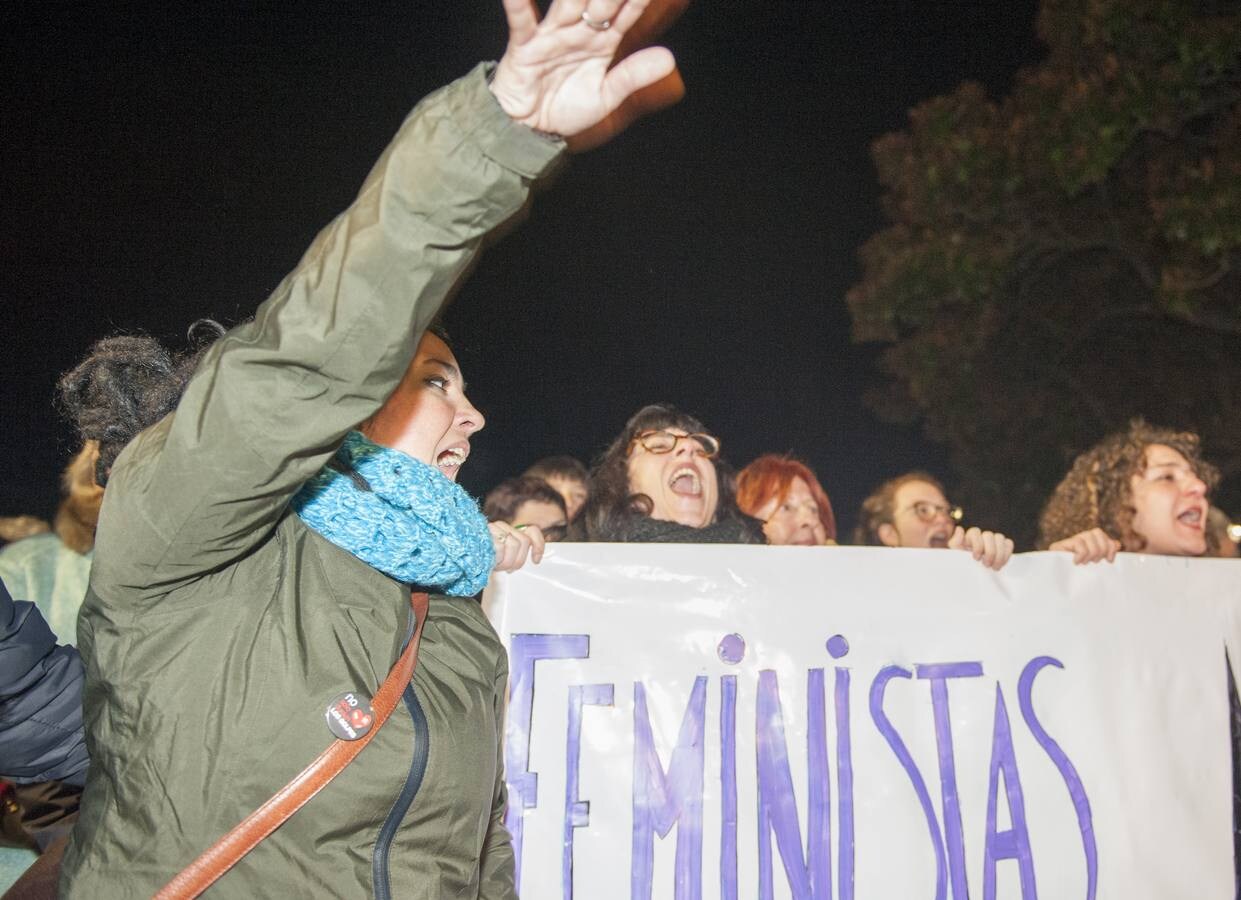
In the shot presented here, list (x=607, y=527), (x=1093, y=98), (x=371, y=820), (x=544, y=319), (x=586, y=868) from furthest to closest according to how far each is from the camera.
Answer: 1. (x=544, y=319)
2. (x=1093, y=98)
3. (x=607, y=527)
4. (x=586, y=868)
5. (x=371, y=820)

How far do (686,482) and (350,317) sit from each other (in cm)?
214

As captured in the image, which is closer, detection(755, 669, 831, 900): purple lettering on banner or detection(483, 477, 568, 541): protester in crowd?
detection(755, 669, 831, 900): purple lettering on banner

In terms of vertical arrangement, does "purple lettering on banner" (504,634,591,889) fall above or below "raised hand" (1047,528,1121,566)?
below

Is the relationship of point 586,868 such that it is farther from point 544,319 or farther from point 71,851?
point 544,319

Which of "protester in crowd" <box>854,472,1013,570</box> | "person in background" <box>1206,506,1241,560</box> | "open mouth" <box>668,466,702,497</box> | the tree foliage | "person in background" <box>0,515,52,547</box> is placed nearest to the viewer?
"open mouth" <box>668,466,702,497</box>

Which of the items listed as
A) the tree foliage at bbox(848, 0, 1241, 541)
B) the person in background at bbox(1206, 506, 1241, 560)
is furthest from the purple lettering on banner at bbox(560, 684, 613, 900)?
the tree foliage at bbox(848, 0, 1241, 541)

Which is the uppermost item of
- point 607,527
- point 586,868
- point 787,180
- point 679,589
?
point 787,180

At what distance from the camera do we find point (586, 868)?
7.42ft

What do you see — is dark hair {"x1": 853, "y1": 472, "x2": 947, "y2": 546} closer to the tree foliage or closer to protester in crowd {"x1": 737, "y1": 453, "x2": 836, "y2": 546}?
protester in crowd {"x1": 737, "y1": 453, "x2": 836, "y2": 546}

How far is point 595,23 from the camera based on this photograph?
0.93m

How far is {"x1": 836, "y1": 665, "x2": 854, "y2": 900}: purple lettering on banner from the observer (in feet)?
7.64

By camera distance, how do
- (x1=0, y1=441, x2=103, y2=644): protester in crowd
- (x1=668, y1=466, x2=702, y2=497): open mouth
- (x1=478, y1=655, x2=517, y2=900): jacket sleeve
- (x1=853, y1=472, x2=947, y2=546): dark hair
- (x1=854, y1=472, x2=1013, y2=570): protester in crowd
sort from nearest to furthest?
(x1=478, y1=655, x2=517, y2=900): jacket sleeve, (x1=0, y1=441, x2=103, y2=644): protester in crowd, (x1=668, y1=466, x2=702, y2=497): open mouth, (x1=854, y1=472, x2=1013, y2=570): protester in crowd, (x1=853, y1=472, x2=947, y2=546): dark hair

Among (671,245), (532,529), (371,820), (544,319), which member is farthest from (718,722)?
(671,245)

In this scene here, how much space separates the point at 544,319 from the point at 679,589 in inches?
381
